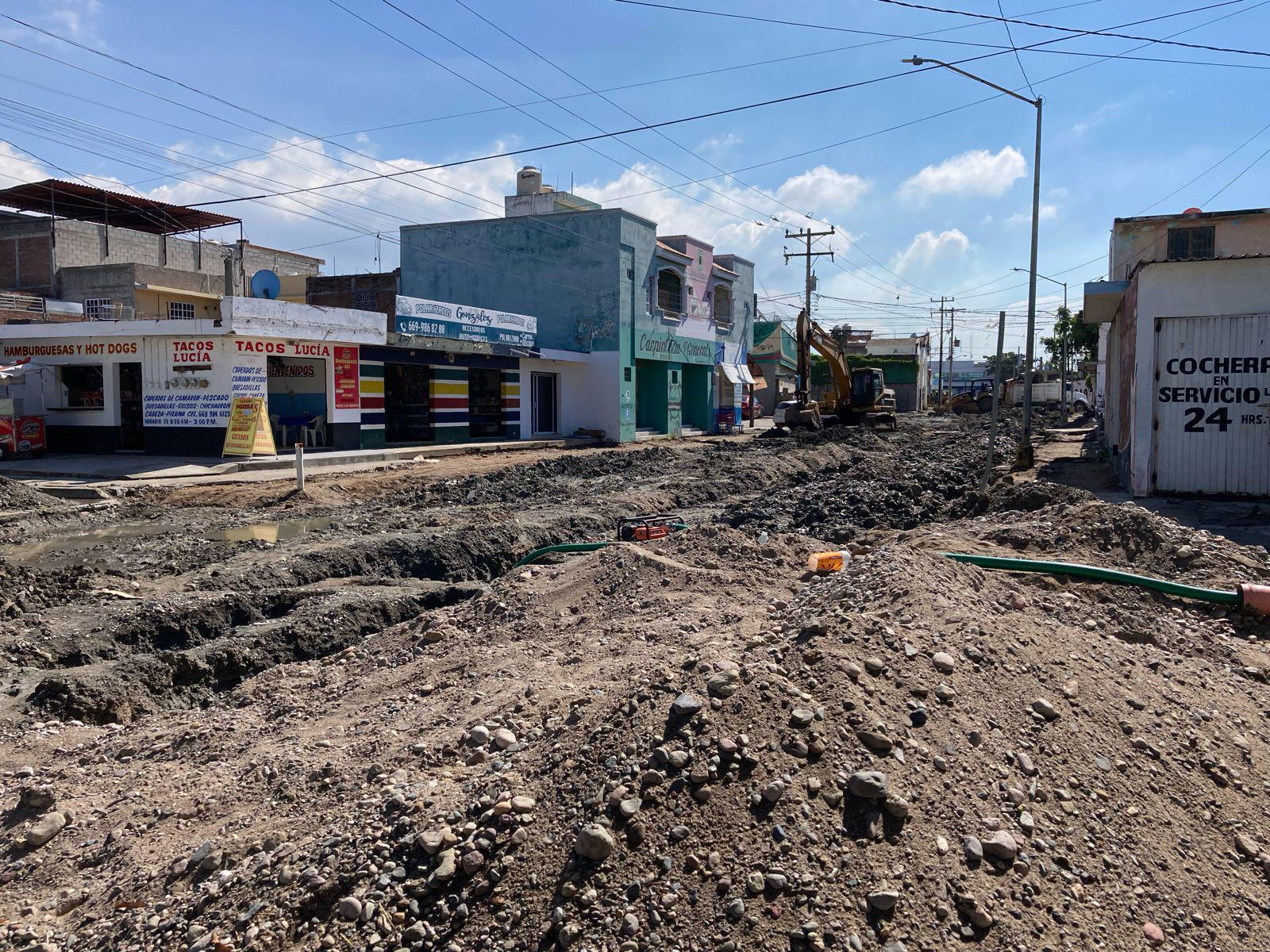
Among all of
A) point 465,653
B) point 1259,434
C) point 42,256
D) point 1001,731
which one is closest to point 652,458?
point 1259,434

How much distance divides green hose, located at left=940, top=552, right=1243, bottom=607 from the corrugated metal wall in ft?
23.6

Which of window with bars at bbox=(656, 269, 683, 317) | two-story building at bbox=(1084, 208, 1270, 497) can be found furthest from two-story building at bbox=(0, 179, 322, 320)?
two-story building at bbox=(1084, 208, 1270, 497)

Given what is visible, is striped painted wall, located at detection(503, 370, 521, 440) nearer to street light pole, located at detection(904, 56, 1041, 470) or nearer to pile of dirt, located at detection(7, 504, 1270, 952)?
street light pole, located at detection(904, 56, 1041, 470)

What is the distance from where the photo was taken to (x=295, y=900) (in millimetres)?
3367

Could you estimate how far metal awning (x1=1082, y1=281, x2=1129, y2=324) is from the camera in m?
18.8

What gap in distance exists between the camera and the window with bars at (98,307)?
1404 inches

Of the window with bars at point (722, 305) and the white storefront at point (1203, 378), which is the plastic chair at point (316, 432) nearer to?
the white storefront at point (1203, 378)

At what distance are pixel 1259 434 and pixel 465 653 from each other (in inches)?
475

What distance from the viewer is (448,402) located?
2848 centimetres

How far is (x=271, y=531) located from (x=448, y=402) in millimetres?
15010

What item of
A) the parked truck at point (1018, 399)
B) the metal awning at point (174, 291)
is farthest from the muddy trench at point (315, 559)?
the parked truck at point (1018, 399)

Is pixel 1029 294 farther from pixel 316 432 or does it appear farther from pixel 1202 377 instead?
pixel 316 432

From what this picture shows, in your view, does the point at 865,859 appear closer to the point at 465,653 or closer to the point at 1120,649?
the point at 1120,649

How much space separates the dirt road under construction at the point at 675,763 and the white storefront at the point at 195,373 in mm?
14192
